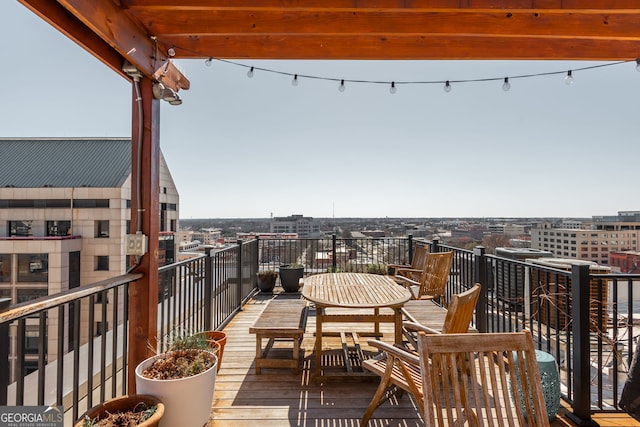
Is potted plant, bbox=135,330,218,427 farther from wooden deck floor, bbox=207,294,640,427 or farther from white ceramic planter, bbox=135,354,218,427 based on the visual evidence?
wooden deck floor, bbox=207,294,640,427

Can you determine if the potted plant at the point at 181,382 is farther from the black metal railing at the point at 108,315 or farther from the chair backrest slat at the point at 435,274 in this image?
the chair backrest slat at the point at 435,274

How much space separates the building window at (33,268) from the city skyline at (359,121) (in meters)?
4.70

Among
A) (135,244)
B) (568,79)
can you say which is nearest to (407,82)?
(568,79)

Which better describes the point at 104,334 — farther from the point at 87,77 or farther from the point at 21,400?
the point at 87,77

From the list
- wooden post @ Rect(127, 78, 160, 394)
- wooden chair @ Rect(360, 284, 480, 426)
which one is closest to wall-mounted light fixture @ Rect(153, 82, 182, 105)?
wooden post @ Rect(127, 78, 160, 394)

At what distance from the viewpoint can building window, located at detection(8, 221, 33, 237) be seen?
12430 mm

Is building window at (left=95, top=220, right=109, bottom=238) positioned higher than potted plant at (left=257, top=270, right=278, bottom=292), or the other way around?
building window at (left=95, top=220, right=109, bottom=238)

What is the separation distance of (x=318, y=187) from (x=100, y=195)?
43.1 feet

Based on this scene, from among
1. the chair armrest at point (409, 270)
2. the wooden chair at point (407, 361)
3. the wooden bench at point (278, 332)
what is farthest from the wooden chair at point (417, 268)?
the wooden chair at point (407, 361)

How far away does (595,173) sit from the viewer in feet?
53.6

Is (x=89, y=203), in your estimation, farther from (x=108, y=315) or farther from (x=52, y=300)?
(x=52, y=300)

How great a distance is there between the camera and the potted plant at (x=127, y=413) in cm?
154

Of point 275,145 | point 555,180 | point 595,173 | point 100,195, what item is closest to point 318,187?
point 275,145

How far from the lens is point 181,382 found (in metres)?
1.81
